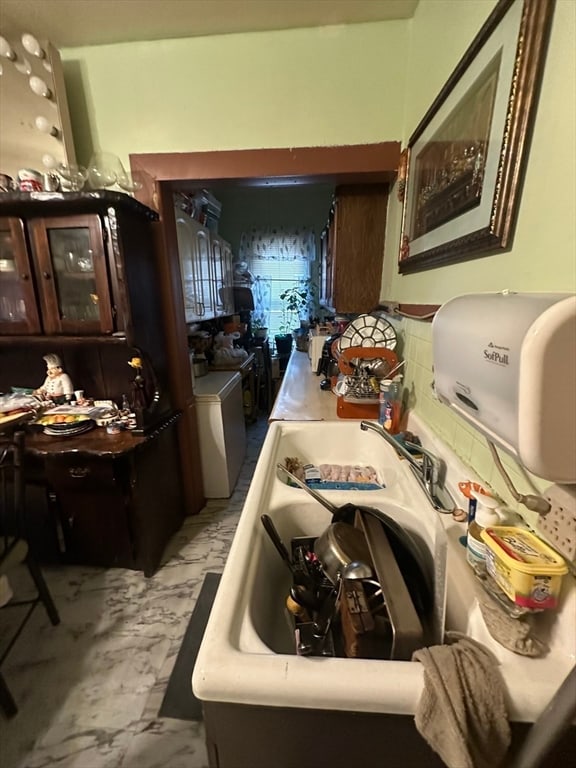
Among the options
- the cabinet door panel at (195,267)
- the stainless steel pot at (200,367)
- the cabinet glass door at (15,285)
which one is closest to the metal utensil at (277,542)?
the cabinet glass door at (15,285)

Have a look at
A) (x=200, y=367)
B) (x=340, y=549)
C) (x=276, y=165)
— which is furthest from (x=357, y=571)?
(x=200, y=367)

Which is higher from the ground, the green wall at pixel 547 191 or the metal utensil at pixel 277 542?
the green wall at pixel 547 191

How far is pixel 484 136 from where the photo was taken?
700 millimetres

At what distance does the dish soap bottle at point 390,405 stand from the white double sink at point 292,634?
286 millimetres

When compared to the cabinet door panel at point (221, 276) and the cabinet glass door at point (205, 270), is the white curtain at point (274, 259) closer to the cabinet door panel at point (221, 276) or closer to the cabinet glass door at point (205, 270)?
the cabinet door panel at point (221, 276)

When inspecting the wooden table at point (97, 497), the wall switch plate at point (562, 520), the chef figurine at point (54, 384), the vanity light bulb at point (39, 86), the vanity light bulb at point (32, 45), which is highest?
the vanity light bulb at point (32, 45)

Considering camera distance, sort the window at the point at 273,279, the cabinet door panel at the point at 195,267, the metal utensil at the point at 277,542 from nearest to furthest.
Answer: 1. the metal utensil at the point at 277,542
2. the cabinet door panel at the point at 195,267
3. the window at the point at 273,279

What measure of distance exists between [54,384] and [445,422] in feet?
6.12

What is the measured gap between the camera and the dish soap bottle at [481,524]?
53 cm

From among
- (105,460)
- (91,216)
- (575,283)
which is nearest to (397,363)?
(575,283)

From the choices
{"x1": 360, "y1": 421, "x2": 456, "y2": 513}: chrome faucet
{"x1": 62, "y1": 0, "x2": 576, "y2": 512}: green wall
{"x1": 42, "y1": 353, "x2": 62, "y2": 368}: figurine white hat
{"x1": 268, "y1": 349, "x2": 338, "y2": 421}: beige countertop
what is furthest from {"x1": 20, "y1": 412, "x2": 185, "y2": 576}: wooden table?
{"x1": 62, "y1": 0, "x2": 576, "y2": 512}: green wall

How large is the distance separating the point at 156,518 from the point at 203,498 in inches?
19.0

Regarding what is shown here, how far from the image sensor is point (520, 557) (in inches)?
17.6

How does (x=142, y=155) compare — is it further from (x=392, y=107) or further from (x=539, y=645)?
(x=539, y=645)
